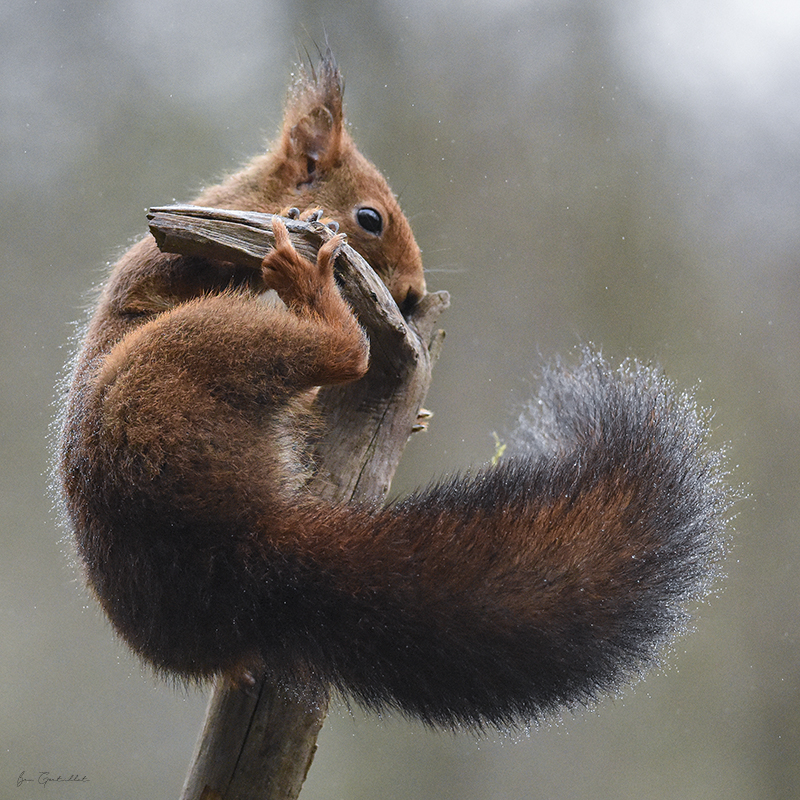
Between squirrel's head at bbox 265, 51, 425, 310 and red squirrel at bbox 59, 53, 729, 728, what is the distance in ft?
1.20

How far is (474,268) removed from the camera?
2727mm

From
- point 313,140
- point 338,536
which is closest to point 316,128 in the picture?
point 313,140

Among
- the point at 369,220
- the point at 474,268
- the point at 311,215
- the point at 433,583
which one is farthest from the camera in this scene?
the point at 474,268

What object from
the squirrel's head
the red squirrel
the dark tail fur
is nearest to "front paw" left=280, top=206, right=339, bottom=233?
the squirrel's head

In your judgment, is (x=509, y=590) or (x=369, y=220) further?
(x=369, y=220)

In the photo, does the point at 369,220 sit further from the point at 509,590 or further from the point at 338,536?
the point at 509,590

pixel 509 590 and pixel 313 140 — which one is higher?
pixel 313 140

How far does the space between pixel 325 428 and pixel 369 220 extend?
1.55ft

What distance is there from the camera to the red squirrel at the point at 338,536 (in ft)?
3.60

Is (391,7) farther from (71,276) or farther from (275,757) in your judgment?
(275,757)

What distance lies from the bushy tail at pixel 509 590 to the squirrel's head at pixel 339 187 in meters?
0.66

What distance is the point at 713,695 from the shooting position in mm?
2480

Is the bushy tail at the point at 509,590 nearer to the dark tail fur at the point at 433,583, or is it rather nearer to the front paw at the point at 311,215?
the dark tail fur at the point at 433,583

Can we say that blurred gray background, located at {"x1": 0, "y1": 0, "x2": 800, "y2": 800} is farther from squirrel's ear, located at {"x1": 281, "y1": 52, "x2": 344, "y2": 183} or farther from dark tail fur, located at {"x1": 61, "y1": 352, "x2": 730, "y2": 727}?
dark tail fur, located at {"x1": 61, "y1": 352, "x2": 730, "y2": 727}
